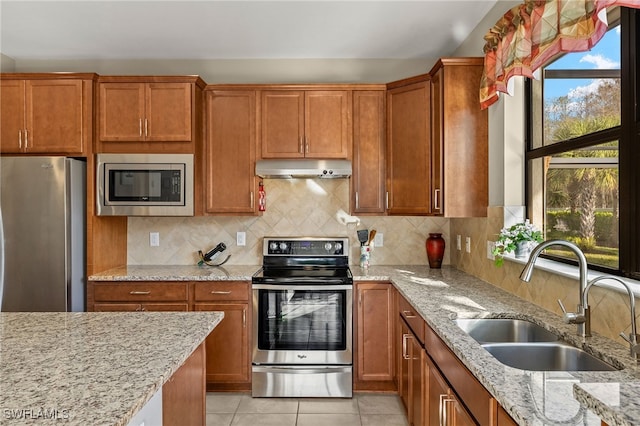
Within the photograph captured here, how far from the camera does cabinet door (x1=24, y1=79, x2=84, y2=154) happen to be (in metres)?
3.10

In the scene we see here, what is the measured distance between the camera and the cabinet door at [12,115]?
310 cm

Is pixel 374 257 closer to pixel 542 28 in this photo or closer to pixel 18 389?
pixel 542 28

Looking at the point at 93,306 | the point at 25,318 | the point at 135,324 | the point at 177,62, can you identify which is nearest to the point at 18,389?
the point at 135,324

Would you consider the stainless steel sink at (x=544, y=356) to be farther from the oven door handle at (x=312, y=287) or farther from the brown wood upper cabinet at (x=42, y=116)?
the brown wood upper cabinet at (x=42, y=116)

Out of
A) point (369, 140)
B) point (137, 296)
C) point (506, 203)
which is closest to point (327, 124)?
point (369, 140)

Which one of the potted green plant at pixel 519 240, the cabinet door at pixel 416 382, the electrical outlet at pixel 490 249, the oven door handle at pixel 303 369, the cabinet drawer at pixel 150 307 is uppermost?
the potted green plant at pixel 519 240

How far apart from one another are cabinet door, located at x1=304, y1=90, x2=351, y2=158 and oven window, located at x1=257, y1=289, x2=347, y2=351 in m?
1.11

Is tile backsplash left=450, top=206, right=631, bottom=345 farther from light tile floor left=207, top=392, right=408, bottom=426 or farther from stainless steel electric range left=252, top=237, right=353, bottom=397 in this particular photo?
light tile floor left=207, top=392, right=408, bottom=426

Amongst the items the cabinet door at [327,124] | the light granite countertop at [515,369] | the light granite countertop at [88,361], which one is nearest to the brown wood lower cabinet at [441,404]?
the light granite countertop at [515,369]

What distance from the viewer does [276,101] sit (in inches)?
130

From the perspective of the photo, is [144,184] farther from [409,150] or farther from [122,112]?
[409,150]

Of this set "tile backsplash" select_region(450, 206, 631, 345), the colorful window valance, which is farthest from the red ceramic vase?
the colorful window valance

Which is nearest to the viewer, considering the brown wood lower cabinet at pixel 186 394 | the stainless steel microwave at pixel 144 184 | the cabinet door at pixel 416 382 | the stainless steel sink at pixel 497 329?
the brown wood lower cabinet at pixel 186 394

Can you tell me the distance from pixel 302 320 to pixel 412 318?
36.4 inches
